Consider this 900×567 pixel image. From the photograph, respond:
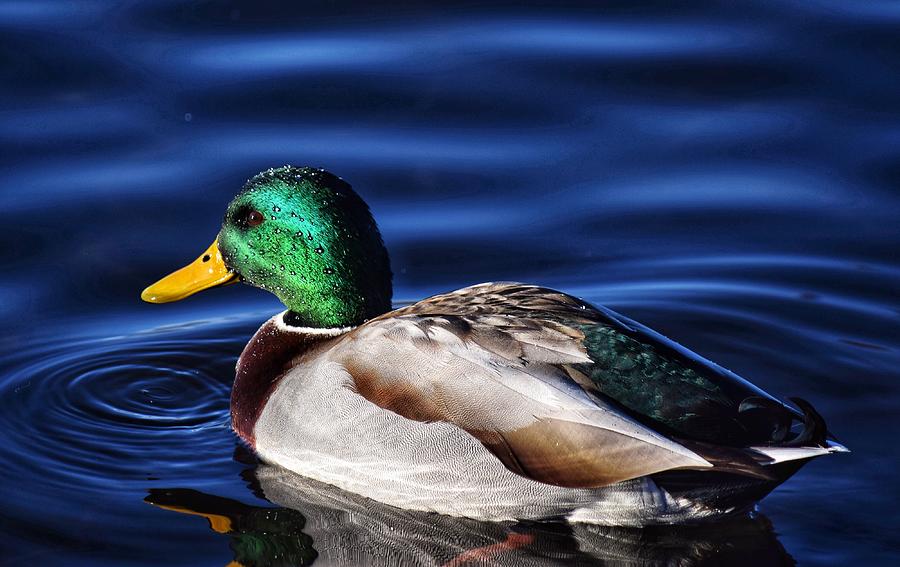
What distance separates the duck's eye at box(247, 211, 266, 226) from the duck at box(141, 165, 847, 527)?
69cm

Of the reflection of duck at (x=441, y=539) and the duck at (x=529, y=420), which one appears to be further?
the reflection of duck at (x=441, y=539)

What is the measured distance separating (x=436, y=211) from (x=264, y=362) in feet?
8.10

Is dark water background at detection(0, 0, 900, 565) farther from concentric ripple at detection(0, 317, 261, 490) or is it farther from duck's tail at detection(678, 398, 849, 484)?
duck's tail at detection(678, 398, 849, 484)

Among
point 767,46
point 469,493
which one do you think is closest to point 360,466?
point 469,493

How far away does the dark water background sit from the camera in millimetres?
6277

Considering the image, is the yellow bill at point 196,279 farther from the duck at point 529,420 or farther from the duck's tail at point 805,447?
the duck's tail at point 805,447

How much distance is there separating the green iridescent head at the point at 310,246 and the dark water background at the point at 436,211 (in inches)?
30.4

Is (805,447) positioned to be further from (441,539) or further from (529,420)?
(441,539)

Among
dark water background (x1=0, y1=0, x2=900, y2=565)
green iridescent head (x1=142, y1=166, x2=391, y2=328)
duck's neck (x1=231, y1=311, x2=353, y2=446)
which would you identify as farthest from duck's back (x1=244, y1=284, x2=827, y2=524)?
green iridescent head (x1=142, y1=166, x2=391, y2=328)

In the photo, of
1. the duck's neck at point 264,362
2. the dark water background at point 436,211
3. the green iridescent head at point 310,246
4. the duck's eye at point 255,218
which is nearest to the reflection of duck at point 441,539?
Answer: the dark water background at point 436,211

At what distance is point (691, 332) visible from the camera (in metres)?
7.90

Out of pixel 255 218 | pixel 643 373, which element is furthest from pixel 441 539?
pixel 255 218

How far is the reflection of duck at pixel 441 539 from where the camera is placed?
19.7 feet

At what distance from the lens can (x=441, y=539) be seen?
613 cm
